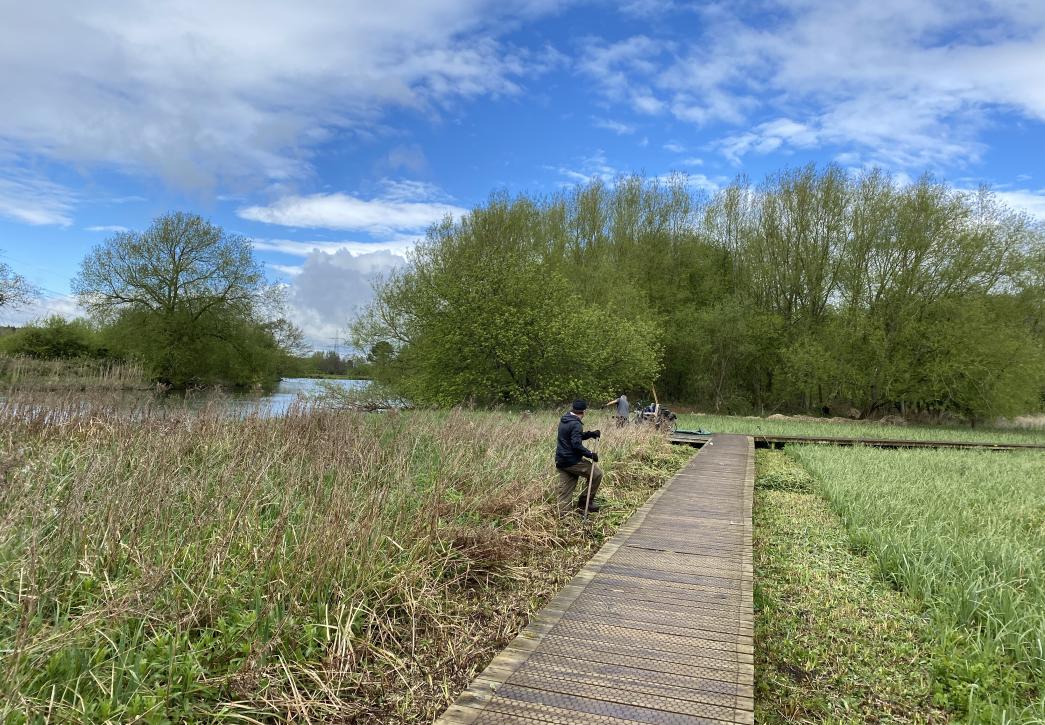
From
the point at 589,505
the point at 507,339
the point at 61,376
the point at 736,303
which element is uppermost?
the point at 736,303

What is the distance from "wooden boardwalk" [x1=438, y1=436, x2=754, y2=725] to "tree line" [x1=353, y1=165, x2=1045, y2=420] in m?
15.8

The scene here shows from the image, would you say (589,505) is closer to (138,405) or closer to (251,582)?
(251,582)

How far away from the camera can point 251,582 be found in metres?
3.84

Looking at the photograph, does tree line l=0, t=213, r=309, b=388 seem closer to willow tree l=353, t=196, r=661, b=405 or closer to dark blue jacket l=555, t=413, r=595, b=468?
willow tree l=353, t=196, r=661, b=405

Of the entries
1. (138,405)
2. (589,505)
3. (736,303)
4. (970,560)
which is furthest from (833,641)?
(736,303)

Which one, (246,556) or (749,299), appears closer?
(246,556)

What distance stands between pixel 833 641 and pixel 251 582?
12.8ft

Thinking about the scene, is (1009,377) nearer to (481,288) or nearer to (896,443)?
(896,443)

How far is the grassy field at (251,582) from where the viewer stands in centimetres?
288

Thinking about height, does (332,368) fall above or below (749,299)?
below

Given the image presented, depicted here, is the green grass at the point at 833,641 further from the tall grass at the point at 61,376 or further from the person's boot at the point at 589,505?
the tall grass at the point at 61,376

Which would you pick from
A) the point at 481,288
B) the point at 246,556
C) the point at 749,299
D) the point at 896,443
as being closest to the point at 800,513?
the point at 246,556

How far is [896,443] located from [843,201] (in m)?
16.8

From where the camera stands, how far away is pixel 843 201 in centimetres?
2973
